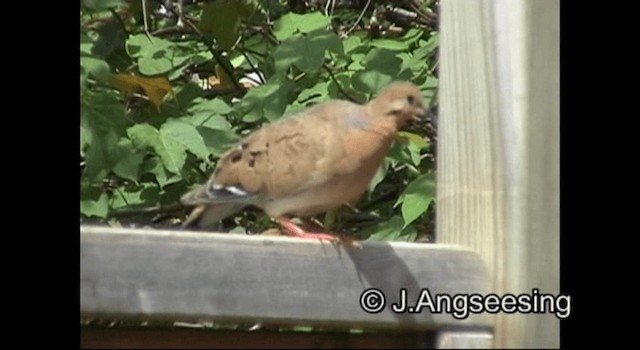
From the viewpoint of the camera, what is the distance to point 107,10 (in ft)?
11.3

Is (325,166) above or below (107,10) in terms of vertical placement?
below

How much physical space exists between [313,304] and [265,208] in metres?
0.59

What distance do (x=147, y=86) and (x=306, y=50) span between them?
0.46 m

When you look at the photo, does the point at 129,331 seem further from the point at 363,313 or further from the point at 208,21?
the point at 208,21

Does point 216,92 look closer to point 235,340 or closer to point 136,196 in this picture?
point 136,196

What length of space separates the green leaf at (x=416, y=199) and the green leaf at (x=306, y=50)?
44 centimetres

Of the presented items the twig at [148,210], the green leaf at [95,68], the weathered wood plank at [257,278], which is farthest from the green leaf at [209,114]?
the weathered wood plank at [257,278]

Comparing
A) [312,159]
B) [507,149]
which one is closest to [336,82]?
[312,159]

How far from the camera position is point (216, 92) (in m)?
3.82

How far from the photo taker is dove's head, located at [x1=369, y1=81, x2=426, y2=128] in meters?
2.52

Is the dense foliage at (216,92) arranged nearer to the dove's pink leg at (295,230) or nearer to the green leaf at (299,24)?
the green leaf at (299,24)

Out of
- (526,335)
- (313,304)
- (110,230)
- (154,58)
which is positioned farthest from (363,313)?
(154,58)

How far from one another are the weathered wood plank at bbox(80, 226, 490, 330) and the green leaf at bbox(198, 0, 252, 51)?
189 cm

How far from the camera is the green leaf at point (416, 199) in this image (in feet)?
11.1
